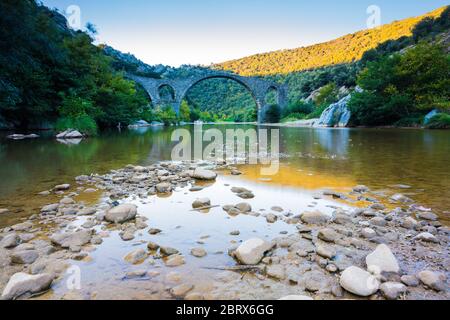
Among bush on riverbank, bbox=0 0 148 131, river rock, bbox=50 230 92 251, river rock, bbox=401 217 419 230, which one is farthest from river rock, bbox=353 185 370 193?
bush on riverbank, bbox=0 0 148 131

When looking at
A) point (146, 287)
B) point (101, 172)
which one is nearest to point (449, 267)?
point (146, 287)

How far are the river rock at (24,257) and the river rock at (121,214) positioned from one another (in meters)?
0.90

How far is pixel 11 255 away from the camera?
96.3 inches

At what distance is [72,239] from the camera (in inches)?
110

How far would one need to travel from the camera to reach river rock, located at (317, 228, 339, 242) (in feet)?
9.14

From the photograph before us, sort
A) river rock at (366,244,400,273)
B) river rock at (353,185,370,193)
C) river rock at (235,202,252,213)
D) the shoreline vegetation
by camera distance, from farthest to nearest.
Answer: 1. the shoreline vegetation
2. river rock at (353,185,370,193)
3. river rock at (235,202,252,213)
4. river rock at (366,244,400,273)

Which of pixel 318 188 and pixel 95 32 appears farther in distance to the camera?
pixel 95 32

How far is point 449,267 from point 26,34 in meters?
16.9

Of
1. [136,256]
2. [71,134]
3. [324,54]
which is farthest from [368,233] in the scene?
[324,54]

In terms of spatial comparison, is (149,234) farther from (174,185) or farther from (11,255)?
(174,185)

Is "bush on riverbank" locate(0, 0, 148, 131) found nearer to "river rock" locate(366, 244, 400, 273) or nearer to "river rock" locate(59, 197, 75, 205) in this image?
"river rock" locate(59, 197, 75, 205)

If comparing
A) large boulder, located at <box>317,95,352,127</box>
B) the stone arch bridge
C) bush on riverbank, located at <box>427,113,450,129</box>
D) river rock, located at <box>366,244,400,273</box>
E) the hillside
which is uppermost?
the hillside

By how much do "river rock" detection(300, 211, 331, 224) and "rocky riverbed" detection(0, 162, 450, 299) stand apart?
0.04ft

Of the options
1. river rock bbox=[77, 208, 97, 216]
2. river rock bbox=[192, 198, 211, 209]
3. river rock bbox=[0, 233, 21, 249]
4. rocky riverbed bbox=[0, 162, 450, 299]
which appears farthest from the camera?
river rock bbox=[192, 198, 211, 209]
